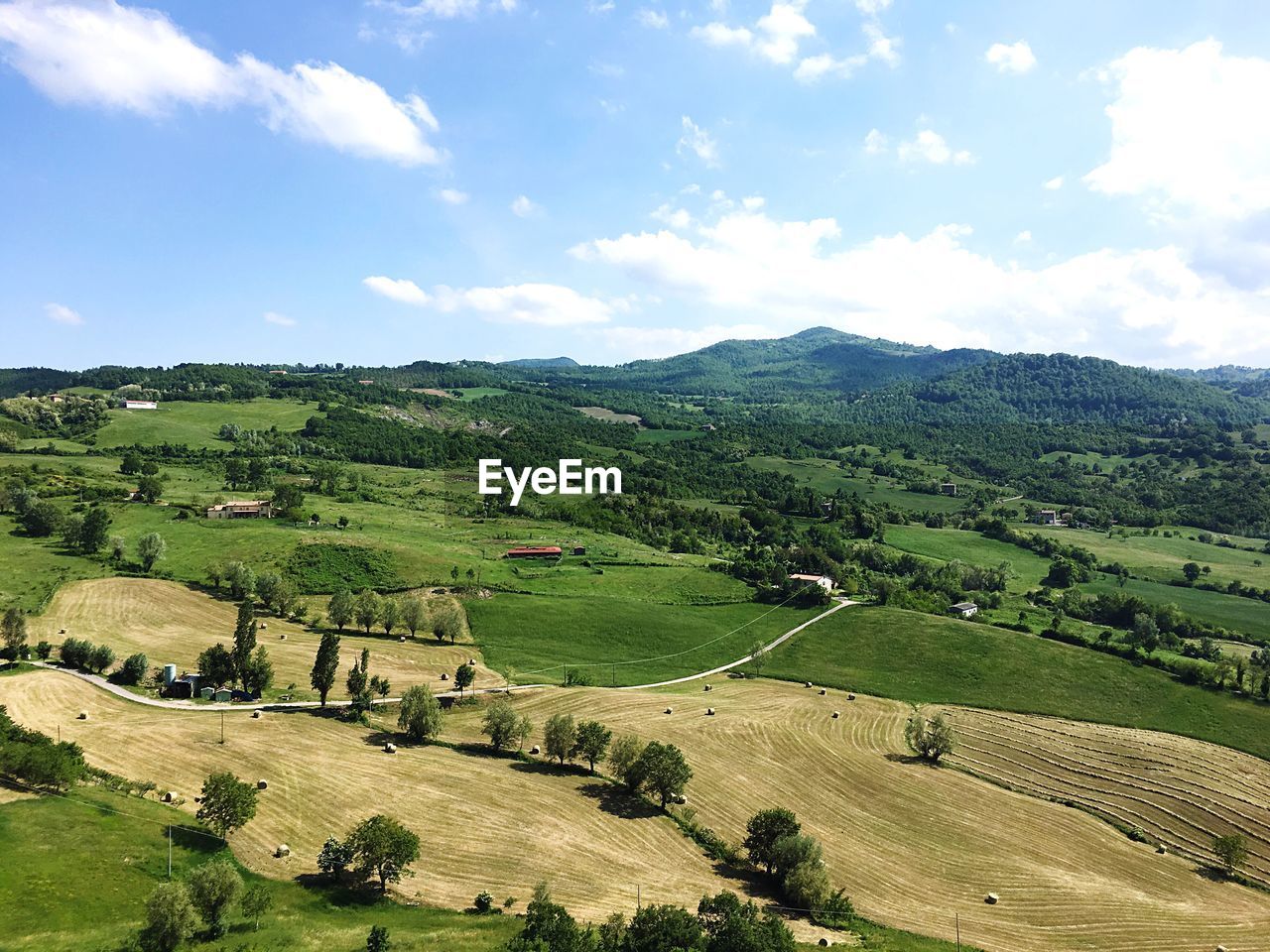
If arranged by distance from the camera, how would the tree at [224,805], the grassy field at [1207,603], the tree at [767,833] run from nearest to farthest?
1. the tree at [224,805]
2. the tree at [767,833]
3. the grassy field at [1207,603]

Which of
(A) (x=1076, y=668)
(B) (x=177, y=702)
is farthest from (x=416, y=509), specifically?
(A) (x=1076, y=668)

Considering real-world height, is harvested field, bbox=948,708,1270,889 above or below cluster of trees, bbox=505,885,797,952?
below

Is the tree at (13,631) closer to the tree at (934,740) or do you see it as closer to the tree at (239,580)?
the tree at (239,580)

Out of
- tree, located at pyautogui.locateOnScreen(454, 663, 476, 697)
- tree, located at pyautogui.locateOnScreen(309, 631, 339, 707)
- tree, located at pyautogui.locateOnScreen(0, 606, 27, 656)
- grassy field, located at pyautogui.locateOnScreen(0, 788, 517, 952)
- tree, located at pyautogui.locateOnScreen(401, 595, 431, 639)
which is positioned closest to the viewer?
grassy field, located at pyautogui.locateOnScreen(0, 788, 517, 952)

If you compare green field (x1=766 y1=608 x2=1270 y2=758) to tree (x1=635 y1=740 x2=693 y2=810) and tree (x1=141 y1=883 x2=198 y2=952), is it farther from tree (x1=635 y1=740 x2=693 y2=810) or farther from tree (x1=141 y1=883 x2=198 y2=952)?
tree (x1=141 y1=883 x2=198 y2=952)

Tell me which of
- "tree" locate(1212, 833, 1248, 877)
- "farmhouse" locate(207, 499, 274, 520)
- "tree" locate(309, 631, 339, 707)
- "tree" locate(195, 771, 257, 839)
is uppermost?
"farmhouse" locate(207, 499, 274, 520)

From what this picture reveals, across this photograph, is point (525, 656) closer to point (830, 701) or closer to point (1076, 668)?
point (830, 701)

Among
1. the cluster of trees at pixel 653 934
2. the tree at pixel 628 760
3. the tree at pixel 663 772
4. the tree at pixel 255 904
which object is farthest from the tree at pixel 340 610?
the cluster of trees at pixel 653 934

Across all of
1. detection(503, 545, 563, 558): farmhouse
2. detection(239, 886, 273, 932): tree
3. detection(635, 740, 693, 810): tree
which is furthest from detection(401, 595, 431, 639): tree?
detection(239, 886, 273, 932): tree
